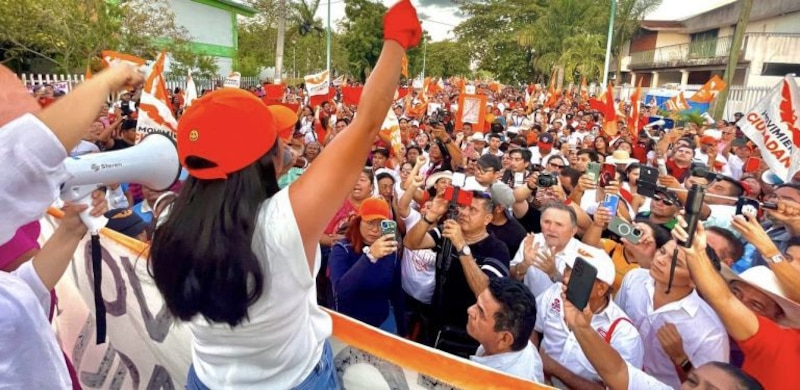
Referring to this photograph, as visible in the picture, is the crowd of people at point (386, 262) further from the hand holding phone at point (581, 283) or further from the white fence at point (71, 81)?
the white fence at point (71, 81)

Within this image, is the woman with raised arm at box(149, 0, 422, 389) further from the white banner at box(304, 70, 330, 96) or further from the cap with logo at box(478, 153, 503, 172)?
the white banner at box(304, 70, 330, 96)

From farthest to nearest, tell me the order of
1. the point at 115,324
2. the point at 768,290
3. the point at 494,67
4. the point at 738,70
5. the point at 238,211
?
the point at 494,67 → the point at 738,70 → the point at 115,324 → the point at 768,290 → the point at 238,211

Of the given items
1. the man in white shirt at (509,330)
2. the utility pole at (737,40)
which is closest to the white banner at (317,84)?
the man in white shirt at (509,330)

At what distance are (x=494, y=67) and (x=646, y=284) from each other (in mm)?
48069

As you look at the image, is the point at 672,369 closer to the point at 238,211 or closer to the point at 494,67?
the point at 238,211

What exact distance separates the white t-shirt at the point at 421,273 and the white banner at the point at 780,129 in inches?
122

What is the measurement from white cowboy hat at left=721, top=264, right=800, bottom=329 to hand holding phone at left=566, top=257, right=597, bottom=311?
3.67 ft

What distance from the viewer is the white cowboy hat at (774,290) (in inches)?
84.6

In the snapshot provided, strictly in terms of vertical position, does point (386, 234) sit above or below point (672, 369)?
above

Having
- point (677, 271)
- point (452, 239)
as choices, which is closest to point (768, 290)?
point (677, 271)

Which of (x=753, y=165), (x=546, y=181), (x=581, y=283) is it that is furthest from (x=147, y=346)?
(x=753, y=165)

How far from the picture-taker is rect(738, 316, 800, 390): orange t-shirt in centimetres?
198

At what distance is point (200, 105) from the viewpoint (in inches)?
47.1

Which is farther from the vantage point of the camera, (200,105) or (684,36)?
(684,36)
